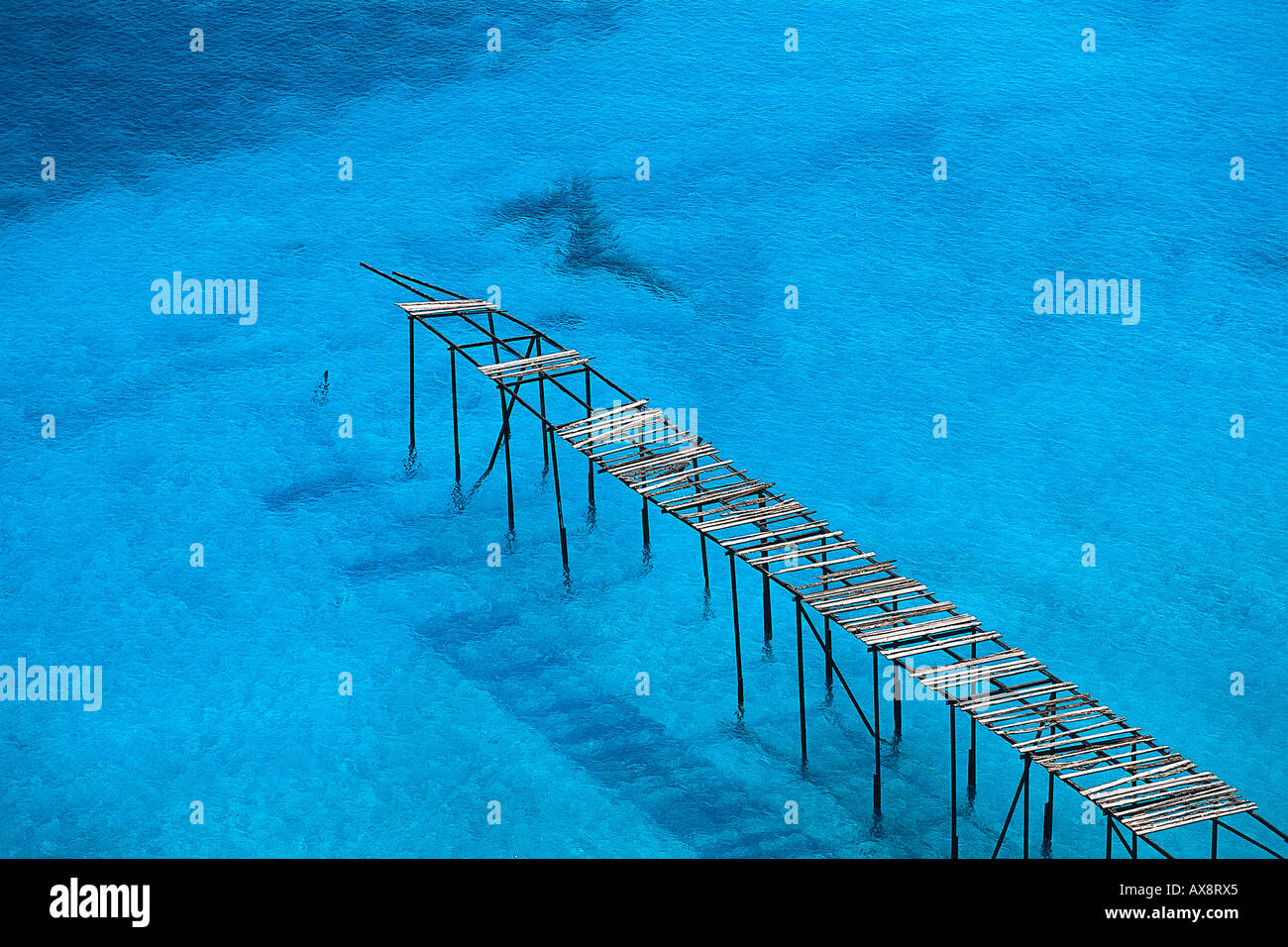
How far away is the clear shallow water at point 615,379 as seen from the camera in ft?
62.6

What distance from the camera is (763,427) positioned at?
2680 cm

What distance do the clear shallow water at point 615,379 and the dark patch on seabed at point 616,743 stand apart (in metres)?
0.06

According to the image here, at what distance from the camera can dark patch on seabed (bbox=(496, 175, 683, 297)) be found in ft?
101

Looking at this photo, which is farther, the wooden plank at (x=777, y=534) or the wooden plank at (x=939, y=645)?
the wooden plank at (x=777, y=534)

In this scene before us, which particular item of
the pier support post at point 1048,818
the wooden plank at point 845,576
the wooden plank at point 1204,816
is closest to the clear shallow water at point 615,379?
the pier support post at point 1048,818

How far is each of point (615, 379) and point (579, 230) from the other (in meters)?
5.21

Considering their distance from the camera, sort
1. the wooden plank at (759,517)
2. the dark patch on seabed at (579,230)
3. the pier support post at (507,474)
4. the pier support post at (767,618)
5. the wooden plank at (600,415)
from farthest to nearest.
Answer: the dark patch on seabed at (579,230), the pier support post at (507,474), the wooden plank at (600,415), the pier support post at (767,618), the wooden plank at (759,517)

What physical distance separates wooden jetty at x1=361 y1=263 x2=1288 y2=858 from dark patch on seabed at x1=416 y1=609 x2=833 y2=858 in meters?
1.18

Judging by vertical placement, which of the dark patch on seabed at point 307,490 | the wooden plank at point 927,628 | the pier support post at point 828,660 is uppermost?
the wooden plank at point 927,628

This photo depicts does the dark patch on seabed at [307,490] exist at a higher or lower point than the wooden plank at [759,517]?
lower

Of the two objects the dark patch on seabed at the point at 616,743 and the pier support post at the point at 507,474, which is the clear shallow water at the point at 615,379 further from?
the pier support post at the point at 507,474

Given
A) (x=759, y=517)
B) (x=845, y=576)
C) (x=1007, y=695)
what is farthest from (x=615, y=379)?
(x=1007, y=695)

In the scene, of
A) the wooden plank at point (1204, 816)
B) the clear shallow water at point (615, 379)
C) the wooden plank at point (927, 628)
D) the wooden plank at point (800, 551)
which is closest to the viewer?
the wooden plank at point (1204, 816)

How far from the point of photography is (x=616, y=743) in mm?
19438
